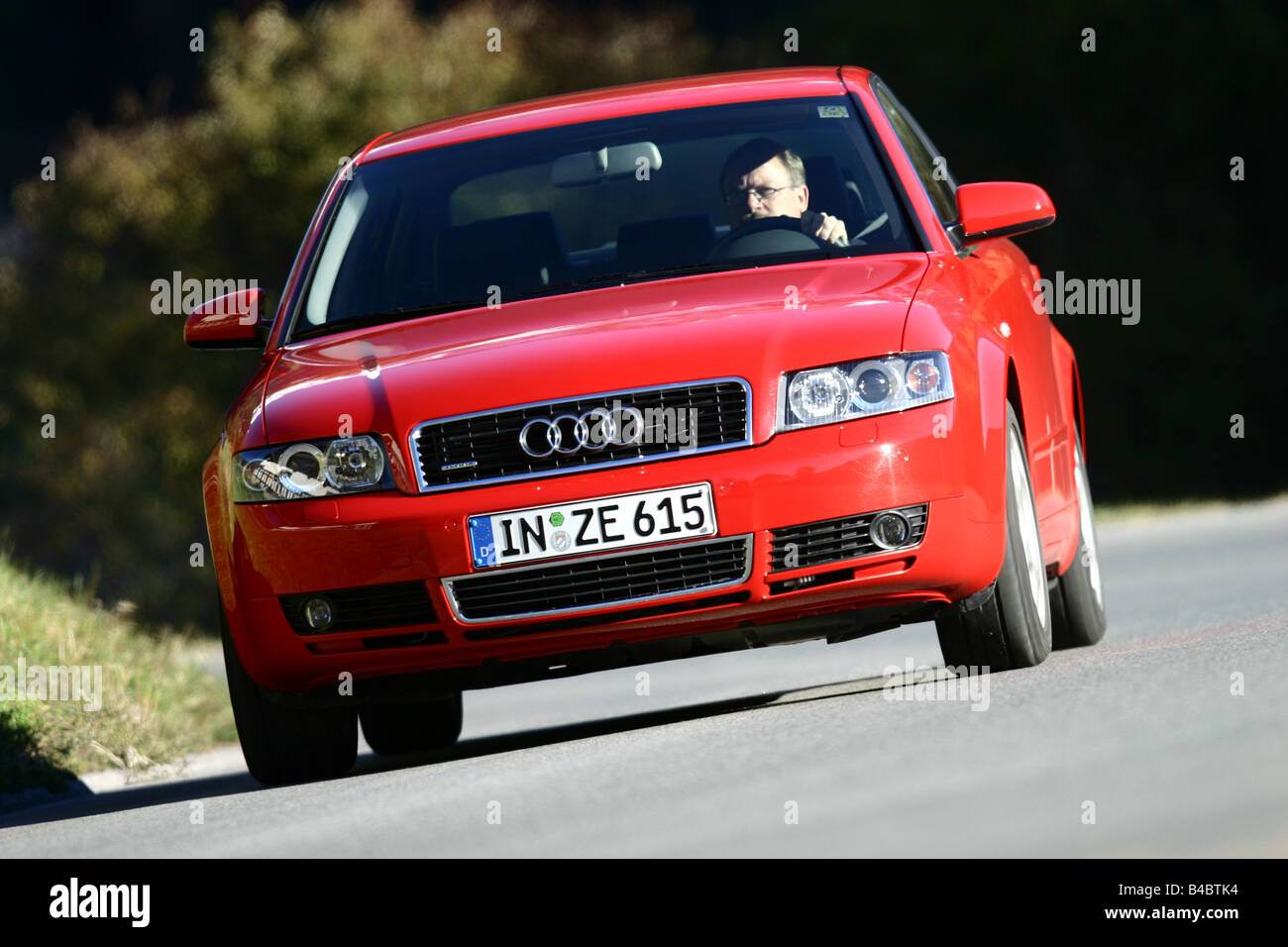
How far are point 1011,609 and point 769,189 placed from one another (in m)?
1.65

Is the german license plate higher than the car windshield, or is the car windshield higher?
the car windshield

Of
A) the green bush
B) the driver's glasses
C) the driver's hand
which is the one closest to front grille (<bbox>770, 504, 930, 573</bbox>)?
the driver's hand

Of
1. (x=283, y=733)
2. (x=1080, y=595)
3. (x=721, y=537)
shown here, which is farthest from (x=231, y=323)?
(x=1080, y=595)

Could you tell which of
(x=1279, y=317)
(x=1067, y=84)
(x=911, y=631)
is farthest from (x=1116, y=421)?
(x=911, y=631)

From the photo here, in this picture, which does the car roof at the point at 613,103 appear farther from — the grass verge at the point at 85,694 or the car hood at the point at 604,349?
the grass verge at the point at 85,694

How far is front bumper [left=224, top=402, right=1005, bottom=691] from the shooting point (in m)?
6.25

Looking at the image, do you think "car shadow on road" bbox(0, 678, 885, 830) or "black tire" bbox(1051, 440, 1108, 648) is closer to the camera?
"car shadow on road" bbox(0, 678, 885, 830)

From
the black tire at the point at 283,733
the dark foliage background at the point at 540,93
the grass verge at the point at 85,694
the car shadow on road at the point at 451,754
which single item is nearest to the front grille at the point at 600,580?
the black tire at the point at 283,733

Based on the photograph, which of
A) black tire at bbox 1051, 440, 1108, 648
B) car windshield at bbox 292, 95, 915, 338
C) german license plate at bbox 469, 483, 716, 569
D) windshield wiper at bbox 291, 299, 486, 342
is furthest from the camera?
black tire at bbox 1051, 440, 1108, 648

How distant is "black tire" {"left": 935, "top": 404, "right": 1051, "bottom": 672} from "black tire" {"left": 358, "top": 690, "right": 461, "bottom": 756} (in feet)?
8.19

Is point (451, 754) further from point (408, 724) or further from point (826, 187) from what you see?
point (826, 187)

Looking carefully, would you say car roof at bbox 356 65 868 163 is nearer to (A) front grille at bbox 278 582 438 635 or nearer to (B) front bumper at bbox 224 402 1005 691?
(B) front bumper at bbox 224 402 1005 691

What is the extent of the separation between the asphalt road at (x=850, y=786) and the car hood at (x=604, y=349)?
37.8 inches
